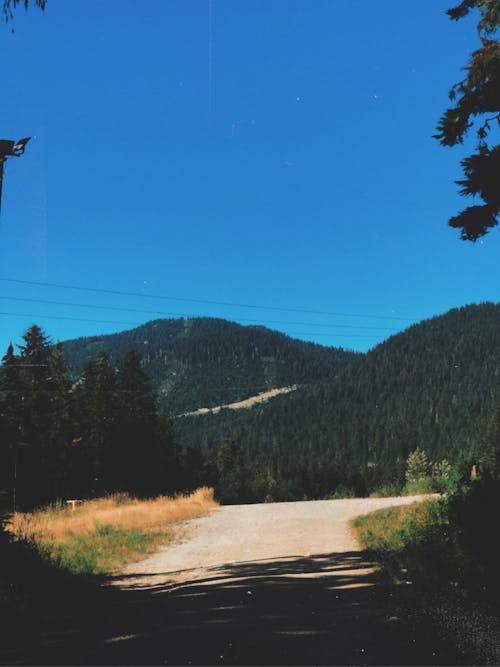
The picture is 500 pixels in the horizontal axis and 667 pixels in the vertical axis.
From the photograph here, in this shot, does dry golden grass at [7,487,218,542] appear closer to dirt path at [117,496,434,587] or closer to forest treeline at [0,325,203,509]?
dirt path at [117,496,434,587]

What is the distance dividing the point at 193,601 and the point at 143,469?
44125 millimetres

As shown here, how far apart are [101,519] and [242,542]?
5891 millimetres

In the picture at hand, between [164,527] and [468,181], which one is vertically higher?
[468,181]

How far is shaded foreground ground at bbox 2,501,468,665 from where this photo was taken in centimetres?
482

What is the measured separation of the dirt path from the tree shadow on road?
53.2 inches

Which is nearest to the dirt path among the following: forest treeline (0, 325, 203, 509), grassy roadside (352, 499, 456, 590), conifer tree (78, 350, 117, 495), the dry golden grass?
grassy roadside (352, 499, 456, 590)

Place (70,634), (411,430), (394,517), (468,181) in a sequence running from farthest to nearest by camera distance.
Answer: (411,430) → (394,517) → (468,181) → (70,634)

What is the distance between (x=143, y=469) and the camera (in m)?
49.3

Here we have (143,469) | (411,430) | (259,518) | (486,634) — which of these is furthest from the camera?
(411,430)

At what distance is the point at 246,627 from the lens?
5.75 metres

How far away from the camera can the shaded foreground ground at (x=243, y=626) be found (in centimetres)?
482

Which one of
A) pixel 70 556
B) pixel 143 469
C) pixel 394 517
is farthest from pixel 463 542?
pixel 143 469

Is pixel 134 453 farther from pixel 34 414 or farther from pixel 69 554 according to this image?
pixel 69 554

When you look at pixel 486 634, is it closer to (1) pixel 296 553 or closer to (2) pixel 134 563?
(1) pixel 296 553
